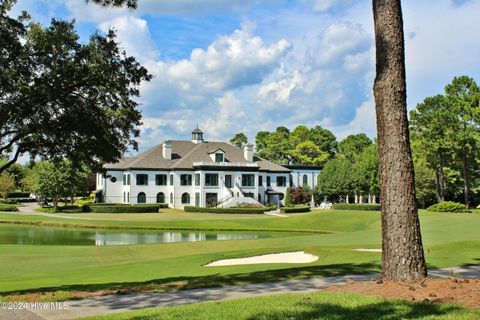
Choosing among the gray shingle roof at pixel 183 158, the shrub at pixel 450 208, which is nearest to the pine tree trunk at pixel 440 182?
the shrub at pixel 450 208

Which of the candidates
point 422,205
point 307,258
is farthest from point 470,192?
point 307,258

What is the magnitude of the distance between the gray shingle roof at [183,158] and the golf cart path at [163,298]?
176 feet

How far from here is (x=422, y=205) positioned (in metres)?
63.5

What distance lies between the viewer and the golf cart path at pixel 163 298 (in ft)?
28.4

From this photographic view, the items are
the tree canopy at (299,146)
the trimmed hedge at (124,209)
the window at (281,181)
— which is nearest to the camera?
the trimmed hedge at (124,209)

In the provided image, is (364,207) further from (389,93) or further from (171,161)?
(389,93)

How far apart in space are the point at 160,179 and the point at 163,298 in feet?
185

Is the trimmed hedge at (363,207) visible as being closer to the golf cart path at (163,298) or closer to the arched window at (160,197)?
the arched window at (160,197)

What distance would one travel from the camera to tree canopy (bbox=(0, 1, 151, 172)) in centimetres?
1181

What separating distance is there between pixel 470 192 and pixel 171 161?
39.2 metres

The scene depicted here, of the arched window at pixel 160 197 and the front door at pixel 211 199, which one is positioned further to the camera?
the arched window at pixel 160 197

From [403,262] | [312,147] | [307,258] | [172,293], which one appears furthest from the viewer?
[312,147]

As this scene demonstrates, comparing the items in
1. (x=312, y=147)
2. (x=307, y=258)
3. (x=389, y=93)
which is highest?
(x=312, y=147)

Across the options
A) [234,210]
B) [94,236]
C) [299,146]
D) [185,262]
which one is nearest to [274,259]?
[185,262]
